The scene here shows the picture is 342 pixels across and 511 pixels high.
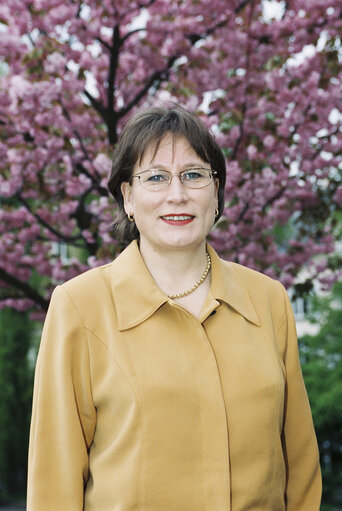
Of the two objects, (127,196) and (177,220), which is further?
(127,196)

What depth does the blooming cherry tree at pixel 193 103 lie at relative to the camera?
5.38 meters

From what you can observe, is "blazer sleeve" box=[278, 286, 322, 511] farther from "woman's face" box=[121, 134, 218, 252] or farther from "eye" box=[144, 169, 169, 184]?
"eye" box=[144, 169, 169, 184]

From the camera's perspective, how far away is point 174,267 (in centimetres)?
220

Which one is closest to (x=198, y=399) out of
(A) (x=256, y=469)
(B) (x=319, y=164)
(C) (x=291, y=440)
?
(A) (x=256, y=469)

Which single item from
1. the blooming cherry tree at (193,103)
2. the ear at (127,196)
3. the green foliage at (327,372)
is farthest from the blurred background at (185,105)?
the green foliage at (327,372)

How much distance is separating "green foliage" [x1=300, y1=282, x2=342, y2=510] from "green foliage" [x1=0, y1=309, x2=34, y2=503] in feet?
27.5

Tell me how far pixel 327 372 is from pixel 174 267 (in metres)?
19.1

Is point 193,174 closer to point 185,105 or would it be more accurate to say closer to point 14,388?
point 185,105

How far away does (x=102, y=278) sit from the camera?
2.16m

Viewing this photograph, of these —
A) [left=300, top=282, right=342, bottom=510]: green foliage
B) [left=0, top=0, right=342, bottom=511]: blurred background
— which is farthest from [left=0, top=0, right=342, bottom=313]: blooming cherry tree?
[left=300, top=282, right=342, bottom=510]: green foliage

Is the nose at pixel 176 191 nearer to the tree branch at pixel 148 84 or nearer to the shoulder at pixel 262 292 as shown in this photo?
the shoulder at pixel 262 292

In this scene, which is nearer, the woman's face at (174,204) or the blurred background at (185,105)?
the woman's face at (174,204)

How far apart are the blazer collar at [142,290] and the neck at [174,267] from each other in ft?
0.11

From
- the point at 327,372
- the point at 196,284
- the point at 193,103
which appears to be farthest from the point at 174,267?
the point at 327,372
